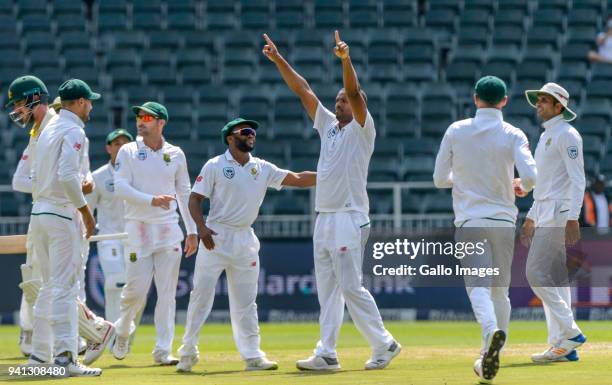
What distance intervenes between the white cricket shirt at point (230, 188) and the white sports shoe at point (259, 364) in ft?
3.82

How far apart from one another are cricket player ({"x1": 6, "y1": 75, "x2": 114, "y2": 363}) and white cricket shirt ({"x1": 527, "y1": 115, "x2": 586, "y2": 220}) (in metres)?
3.90

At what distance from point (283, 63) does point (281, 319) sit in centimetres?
970

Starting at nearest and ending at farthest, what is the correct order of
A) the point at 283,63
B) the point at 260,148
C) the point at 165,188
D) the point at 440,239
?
1. the point at 283,63
2. the point at 165,188
3. the point at 440,239
4. the point at 260,148

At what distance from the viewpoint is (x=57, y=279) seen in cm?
1070

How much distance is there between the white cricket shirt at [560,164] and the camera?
11719 mm

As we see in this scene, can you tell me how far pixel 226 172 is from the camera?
39.0ft

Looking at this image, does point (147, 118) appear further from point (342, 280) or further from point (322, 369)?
point (322, 369)

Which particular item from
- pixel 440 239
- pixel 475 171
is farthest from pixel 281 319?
pixel 475 171

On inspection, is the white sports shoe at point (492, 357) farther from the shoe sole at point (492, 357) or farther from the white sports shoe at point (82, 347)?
the white sports shoe at point (82, 347)

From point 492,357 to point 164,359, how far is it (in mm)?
3979

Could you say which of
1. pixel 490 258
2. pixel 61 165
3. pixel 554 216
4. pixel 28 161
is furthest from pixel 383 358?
pixel 28 161

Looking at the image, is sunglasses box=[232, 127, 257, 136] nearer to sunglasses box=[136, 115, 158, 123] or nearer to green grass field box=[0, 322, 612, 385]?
sunglasses box=[136, 115, 158, 123]

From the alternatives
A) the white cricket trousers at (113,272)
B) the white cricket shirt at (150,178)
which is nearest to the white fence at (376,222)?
the white cricket trousers at (113,272)

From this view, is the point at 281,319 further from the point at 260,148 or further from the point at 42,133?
the point at 42,133
